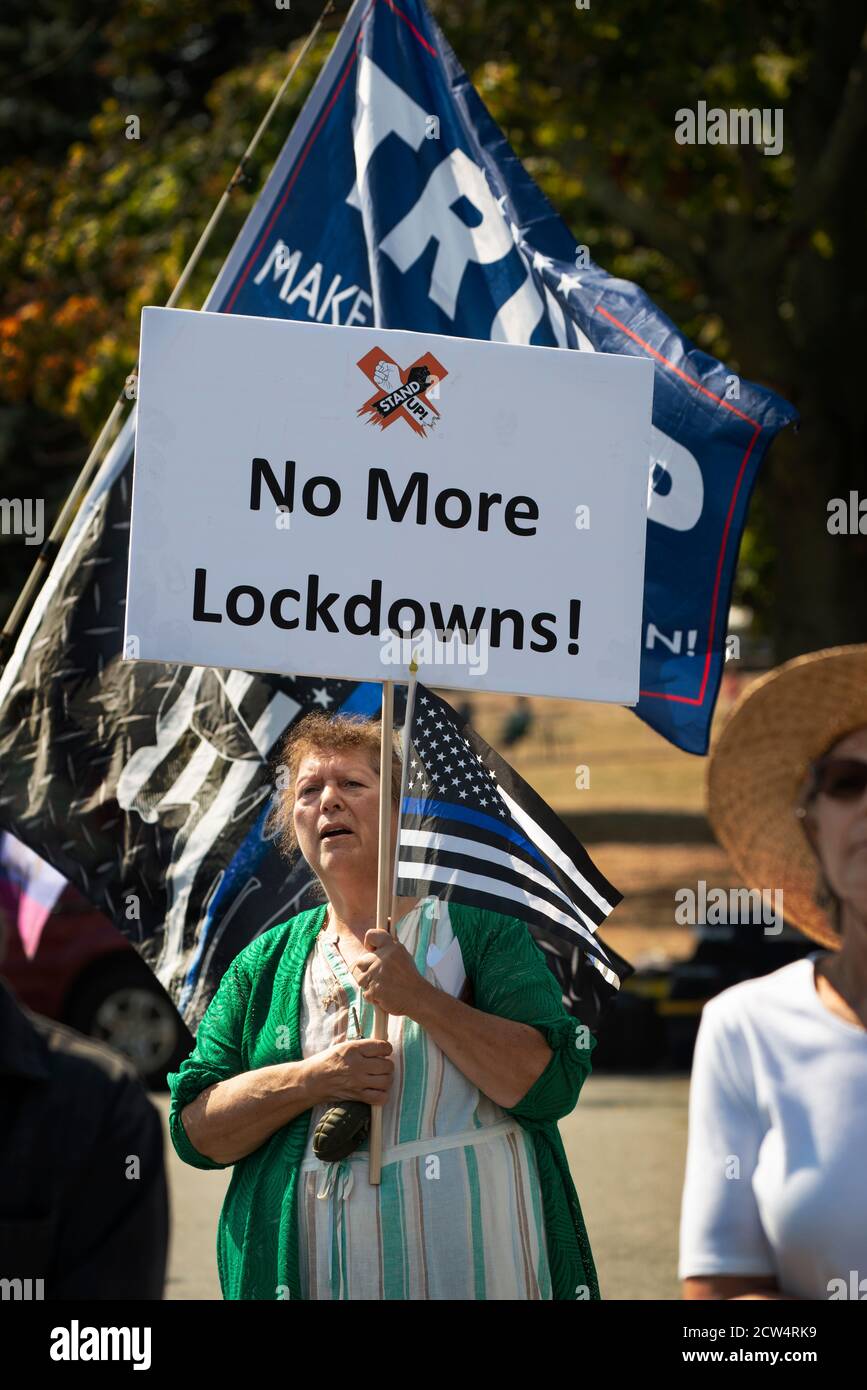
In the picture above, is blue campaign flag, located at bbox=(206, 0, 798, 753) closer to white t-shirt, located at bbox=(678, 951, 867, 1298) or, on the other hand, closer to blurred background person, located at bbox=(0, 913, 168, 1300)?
white t-shirt, located at bbox=(678, 951, 867, 1298)

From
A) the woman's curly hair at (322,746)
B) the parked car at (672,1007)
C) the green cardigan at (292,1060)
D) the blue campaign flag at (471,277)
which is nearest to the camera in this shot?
the green cardigan at (292,1060)

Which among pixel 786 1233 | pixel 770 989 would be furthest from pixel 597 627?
pixel 786 1233

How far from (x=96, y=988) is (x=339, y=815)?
7.83 meters

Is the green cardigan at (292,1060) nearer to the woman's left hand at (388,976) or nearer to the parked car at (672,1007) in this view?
the woman's left hand at (388,976)

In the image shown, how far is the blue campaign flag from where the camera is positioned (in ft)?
14.7

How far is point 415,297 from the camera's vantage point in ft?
15.4

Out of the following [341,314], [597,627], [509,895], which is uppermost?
[341,314]

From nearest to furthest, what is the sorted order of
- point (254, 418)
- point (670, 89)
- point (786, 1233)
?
point (786, 1233), point (254, 418), point (670, 89)

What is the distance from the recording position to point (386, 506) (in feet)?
11.3

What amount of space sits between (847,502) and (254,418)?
8.93 metres

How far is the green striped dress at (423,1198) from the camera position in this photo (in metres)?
3.29

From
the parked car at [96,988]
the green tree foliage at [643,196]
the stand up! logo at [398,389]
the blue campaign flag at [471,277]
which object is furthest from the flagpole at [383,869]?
the green tree foliage at [643,196]

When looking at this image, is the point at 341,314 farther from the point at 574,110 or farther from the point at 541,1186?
the point at 574,110

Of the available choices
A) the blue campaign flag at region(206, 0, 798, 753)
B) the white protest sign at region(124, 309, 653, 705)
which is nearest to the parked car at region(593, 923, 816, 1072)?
the blue campaign flag at region(206, 0, 798, 753)
